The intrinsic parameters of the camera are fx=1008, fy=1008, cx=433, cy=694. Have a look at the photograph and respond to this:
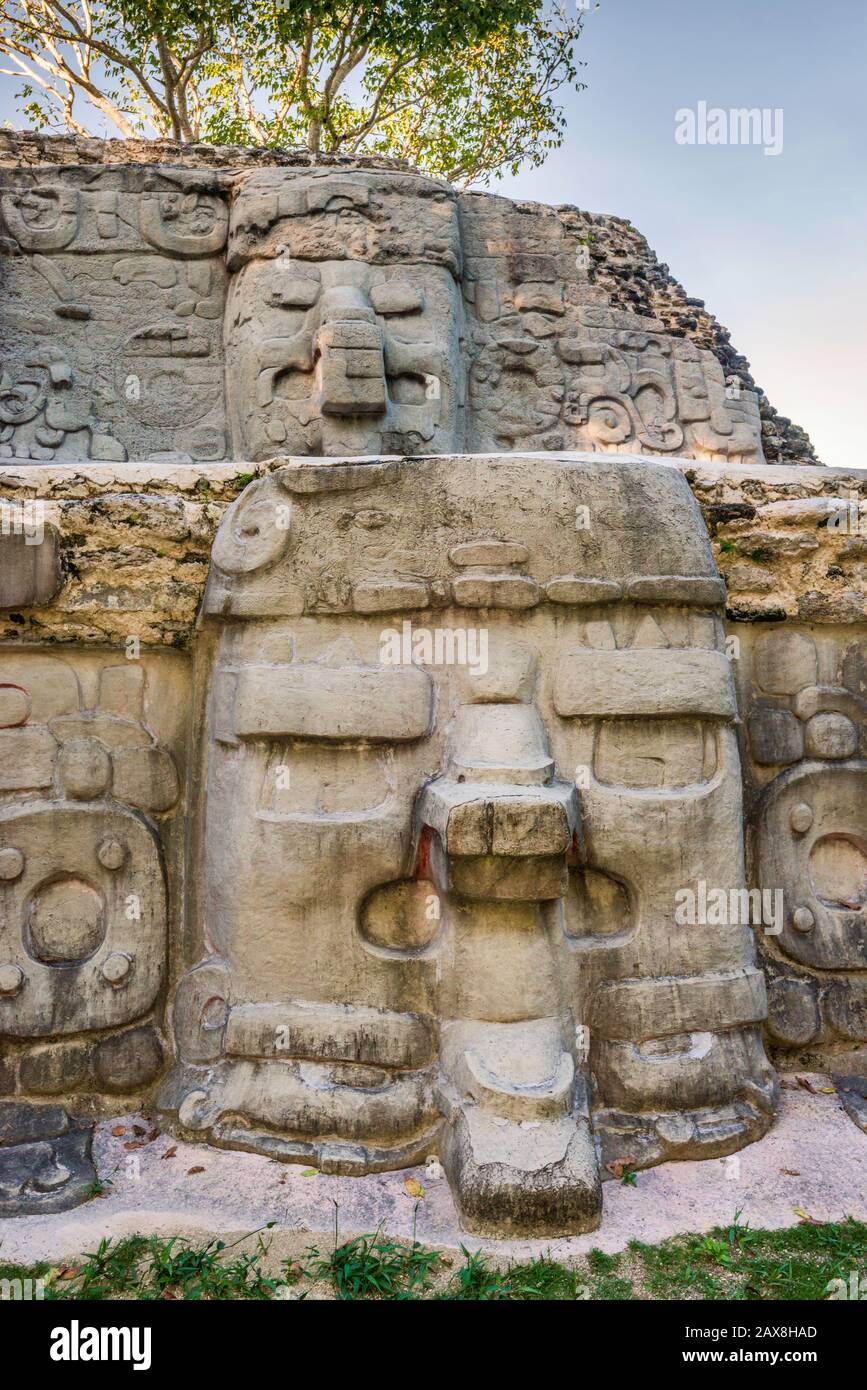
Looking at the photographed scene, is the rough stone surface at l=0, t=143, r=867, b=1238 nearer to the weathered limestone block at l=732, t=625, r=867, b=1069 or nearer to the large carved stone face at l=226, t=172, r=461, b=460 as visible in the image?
the weathered limestone block at l=732, t=625, r=867, b=1069

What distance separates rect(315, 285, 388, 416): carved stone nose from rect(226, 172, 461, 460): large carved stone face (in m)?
0.01

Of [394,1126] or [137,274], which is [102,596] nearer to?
[394,1126]

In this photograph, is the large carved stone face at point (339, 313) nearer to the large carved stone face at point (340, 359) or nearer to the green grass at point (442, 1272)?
the large carved stone face at point (340, 359)

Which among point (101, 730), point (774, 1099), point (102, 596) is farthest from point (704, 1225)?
point (102, 596)

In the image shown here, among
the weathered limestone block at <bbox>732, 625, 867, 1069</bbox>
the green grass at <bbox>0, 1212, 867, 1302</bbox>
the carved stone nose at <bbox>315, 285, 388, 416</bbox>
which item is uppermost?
the carved stone nose at <bbox>315, 285, 388, 416</bbox>

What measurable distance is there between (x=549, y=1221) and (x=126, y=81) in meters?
12.9

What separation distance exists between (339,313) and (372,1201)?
447cm

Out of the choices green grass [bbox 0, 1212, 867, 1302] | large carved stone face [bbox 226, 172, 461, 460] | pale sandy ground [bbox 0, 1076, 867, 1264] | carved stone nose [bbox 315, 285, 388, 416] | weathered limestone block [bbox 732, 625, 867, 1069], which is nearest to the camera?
green grass [bbox 0, 1212, 867, 1302]

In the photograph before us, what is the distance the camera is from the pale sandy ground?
2268 millimetres

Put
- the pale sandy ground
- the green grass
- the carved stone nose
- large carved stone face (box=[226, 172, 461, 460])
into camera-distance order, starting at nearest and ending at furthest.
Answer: the green grass
the pale sandy ground
the carved stone nose
large carved stone face (box=[226, 172, 461, 460])

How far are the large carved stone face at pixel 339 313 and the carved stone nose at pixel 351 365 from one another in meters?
0.01

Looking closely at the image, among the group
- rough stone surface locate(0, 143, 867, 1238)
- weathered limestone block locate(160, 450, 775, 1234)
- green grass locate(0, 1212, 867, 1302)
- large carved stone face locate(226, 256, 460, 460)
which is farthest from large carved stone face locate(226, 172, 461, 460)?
green grass locate(0, 1212, 867, 1302)

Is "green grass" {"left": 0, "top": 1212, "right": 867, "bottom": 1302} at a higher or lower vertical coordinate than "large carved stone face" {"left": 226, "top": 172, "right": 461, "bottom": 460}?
lower

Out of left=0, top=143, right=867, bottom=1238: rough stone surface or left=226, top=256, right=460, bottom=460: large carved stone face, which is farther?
left=226, top=256, right=460, bottom=460: large carved stone face
